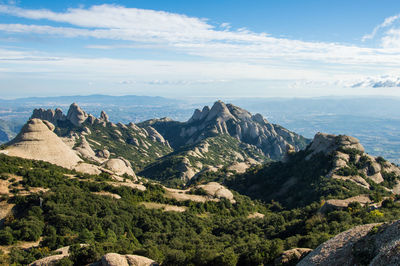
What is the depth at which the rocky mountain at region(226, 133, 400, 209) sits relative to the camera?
84.1m

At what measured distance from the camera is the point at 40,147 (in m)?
86.2

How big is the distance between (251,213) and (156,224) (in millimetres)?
32751

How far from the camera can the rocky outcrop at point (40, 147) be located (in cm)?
8319

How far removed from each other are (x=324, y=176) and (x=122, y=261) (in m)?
78.2

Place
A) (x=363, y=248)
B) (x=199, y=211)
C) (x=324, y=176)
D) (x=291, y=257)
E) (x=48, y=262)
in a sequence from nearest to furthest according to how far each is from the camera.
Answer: (x=363, y=248)
(x=291, y=257)
(x=48, y=262)
(x=199, y=211)
(x=324, y=176)

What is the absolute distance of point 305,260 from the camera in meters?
26.9

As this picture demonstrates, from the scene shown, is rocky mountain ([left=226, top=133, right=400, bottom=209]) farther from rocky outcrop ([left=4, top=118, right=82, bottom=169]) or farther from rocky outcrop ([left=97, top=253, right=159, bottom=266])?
rocky outcrop ([left=4, top=118, right=82, bottom=169])

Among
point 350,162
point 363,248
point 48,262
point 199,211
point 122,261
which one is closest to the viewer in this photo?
point 363,248

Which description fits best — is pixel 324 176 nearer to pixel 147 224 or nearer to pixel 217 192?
pixel 217 192

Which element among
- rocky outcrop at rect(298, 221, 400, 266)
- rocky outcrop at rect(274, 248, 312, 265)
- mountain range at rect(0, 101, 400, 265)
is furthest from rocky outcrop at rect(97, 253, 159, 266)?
rocky outcrop at rect(298, 221, 400, 266)

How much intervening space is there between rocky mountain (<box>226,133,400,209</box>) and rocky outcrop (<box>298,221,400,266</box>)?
53.6 m

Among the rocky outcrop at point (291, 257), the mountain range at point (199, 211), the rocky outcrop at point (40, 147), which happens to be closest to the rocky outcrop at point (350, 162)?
the mountain range at point (199, 211)

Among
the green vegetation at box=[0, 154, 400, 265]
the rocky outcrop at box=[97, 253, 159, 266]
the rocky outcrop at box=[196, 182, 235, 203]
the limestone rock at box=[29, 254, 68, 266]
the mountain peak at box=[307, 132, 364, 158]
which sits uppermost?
the mountain peak at box=[307, 132, 364, 158]

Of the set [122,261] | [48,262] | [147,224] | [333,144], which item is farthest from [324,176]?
[48,262]
